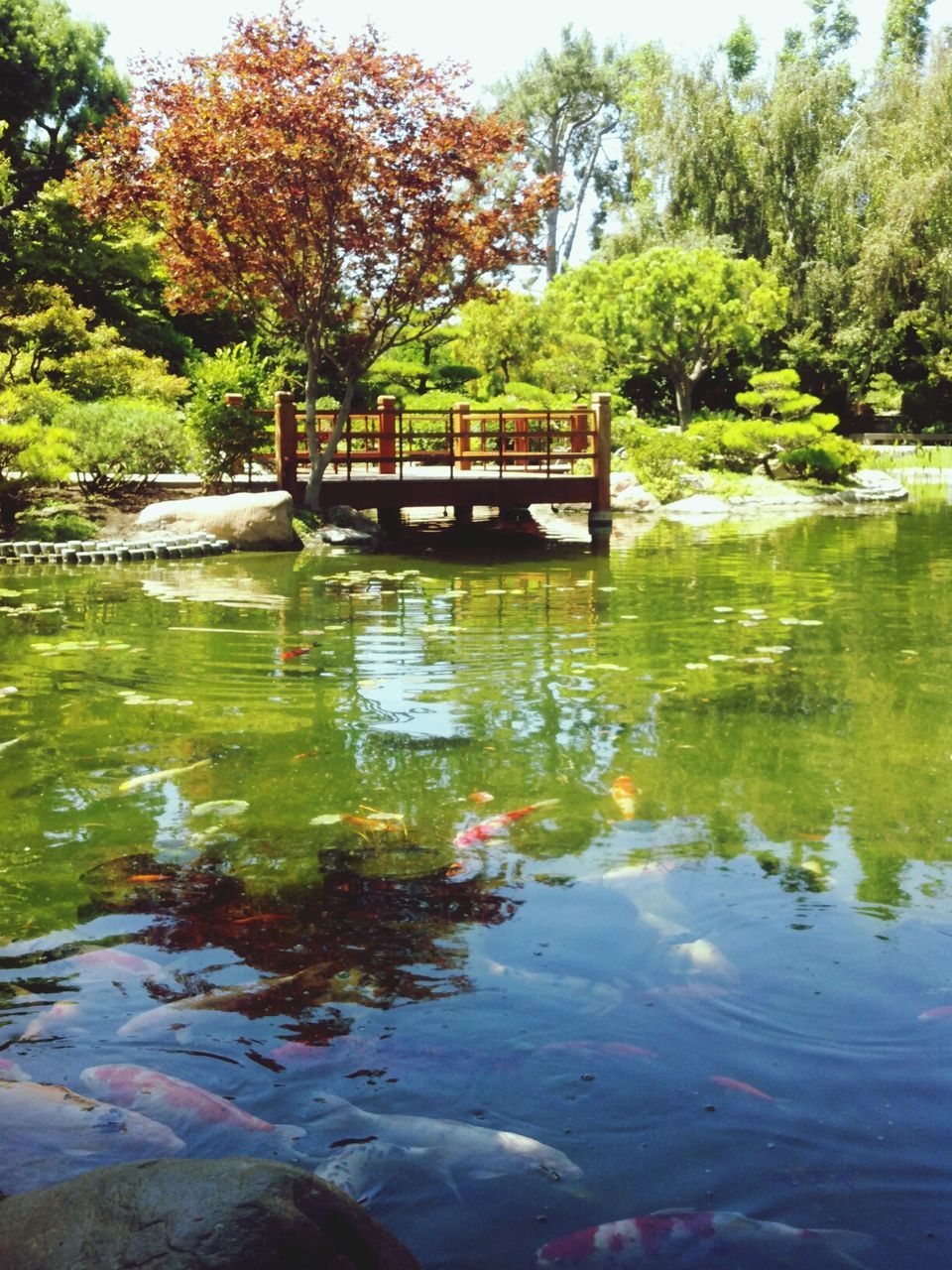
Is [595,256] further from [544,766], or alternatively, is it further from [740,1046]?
[740,1046]

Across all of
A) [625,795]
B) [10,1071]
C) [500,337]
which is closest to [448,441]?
[500,337]

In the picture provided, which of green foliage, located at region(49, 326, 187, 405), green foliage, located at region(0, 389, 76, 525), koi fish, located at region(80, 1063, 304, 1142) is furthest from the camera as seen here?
green foliage, located at region(49, 326, 187, 405)

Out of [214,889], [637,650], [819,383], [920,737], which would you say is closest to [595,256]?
[819,383]

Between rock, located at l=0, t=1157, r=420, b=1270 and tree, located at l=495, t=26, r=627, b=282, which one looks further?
tree, located at l=495, t=26, r=627, b=282

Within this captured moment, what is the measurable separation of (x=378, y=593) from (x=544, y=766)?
599cm

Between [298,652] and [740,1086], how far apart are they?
5667 millimetres

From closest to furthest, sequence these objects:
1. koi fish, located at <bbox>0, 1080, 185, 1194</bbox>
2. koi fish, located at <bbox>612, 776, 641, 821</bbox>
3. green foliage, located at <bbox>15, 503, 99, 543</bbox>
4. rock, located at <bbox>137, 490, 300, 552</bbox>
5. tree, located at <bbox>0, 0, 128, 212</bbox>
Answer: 1. koi fish, located at <bbox>0, 1080, 185, 1194</bbox>
2. koi fish, located at <bbox>612, 776, 641, 821</bbox>
3. green foliage, located at <bbox>15, 503, 99, 543</bbox>
4. rock, located at <bbox>137, 490, 300, 552</bbox>
5. tree, located at <bbox>0, 0, 128, 212</bbox>

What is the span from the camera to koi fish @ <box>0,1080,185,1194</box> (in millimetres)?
2469

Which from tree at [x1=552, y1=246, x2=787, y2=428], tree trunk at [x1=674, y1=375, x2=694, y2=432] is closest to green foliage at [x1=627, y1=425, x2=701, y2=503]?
tree at [x1=552, y1=246, x2=787, y2=428]

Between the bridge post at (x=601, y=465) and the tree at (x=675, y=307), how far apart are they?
7.98 m

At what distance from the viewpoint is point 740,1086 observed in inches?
113

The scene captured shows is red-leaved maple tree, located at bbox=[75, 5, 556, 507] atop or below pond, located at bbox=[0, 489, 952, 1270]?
→ atop

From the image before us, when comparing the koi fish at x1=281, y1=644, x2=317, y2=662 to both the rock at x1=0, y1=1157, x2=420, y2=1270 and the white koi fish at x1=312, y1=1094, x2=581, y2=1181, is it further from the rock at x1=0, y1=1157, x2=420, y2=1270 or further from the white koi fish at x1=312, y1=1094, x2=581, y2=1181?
the rock at x1=0, y1=1157, x2=420, y2=1270

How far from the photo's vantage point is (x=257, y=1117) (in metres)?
2.76
